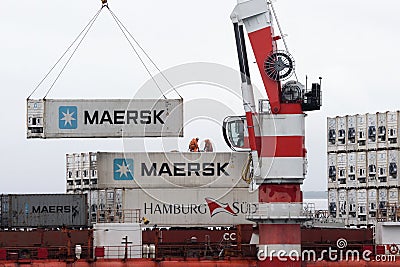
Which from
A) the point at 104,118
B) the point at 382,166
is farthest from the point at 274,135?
the point at 382,166

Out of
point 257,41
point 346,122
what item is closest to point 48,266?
point 257,41

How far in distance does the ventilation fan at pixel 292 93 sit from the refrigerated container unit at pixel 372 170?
25.0m

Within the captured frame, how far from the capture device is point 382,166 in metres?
76.9

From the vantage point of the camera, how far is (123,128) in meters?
61.9

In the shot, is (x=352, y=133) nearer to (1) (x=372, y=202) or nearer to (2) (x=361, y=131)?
(2) (x=361, y=131)

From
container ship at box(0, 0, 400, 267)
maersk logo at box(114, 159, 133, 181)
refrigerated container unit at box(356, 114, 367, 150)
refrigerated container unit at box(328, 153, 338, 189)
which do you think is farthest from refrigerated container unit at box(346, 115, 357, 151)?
maersk logo at box(114, 159, 133, 181)

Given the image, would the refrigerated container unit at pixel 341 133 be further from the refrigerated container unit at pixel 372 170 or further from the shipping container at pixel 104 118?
the shipping container at pixel 104 118

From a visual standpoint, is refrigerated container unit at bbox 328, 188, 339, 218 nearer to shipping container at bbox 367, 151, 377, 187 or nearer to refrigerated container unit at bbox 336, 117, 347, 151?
refrigerated container unit at bbox 336, 117, 347, 151

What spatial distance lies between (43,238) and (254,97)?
48.4 feet

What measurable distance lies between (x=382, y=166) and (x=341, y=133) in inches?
222

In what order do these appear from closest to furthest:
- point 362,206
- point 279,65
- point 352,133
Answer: point 279,65, point 362,206, point 352,133

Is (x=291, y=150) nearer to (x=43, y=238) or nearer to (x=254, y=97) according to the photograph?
(x=254, y=97)

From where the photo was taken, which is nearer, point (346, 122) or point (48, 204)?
point (48, 204)

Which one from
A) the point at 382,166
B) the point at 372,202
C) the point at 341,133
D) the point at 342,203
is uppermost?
the point at 341,133
